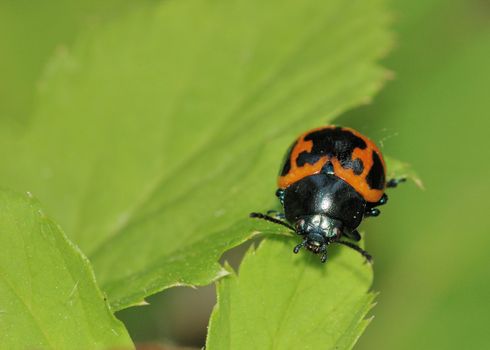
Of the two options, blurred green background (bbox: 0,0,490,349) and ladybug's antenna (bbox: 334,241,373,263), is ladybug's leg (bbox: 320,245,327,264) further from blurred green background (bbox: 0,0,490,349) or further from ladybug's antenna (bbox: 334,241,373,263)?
blurred green background (bbox: 0,0,490,349)

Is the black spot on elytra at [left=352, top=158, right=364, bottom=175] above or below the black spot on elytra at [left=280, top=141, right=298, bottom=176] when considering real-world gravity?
below

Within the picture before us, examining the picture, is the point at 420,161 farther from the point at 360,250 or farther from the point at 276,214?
the point at 360,250

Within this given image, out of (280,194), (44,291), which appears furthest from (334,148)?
(44,291)

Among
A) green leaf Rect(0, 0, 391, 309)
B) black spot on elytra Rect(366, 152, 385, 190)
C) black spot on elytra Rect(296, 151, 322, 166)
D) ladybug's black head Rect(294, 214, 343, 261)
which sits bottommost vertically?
ladybug's black head Rect(294, 214, 343, 261)

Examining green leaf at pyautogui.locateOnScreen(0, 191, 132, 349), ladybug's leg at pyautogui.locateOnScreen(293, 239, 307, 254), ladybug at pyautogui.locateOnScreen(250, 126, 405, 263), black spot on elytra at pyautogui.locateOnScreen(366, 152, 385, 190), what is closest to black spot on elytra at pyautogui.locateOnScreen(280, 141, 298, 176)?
ladybug at pyautogui.locateOnScreen(250, 126, 405, 263)

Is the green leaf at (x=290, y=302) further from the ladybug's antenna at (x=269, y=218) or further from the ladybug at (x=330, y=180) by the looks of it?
the ladybug at (x=330, y=180)

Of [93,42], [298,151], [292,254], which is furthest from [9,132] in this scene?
[292,254]
